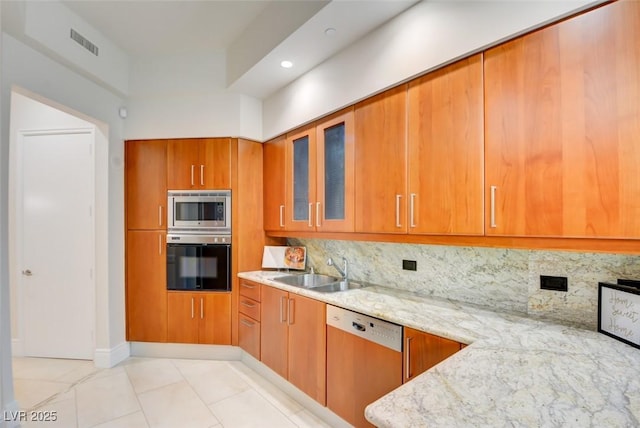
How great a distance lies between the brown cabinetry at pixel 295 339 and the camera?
85.0 inches

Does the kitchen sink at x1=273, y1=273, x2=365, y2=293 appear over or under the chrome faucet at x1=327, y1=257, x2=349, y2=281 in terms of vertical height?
under

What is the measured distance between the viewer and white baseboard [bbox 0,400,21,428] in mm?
2012

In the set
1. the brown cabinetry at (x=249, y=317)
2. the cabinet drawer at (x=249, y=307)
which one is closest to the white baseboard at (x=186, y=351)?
the brown cabinetry at (x=249, y=317)

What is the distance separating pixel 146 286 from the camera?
3.21 meters

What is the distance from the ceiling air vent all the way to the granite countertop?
3.21 m

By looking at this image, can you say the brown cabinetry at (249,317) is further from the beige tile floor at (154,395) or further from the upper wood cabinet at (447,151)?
the upper wood cabinet at (447,151)

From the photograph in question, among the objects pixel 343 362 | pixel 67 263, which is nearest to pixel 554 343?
pixel 343 362

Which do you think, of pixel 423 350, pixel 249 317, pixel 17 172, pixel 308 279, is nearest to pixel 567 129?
pixel 423 350

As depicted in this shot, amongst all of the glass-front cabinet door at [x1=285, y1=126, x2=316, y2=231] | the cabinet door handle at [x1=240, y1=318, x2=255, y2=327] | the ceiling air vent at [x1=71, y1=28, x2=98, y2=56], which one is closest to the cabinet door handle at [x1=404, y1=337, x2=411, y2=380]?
the glass-front cabinet door at [x1=285, y1=126, x2=316, y2=231]

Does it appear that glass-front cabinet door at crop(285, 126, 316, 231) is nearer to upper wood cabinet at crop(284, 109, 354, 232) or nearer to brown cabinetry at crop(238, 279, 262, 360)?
upper wood cabinet at crop(284, 109, 354, 232)

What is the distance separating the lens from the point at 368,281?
264cm

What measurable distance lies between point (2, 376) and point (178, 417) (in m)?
1.17

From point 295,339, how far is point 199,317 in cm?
132

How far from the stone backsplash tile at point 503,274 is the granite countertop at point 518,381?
143 millimetres
